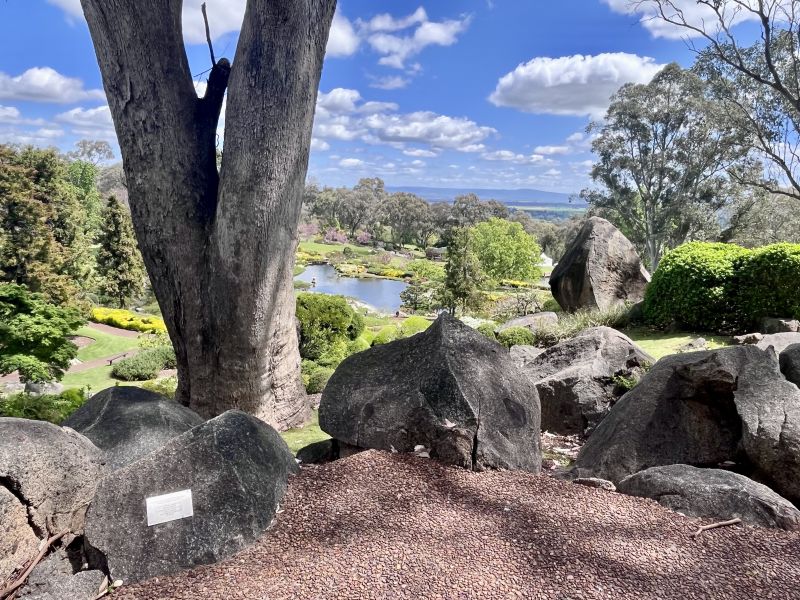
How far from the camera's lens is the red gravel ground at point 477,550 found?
2.04 metres

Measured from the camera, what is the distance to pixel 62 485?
2.20 metres

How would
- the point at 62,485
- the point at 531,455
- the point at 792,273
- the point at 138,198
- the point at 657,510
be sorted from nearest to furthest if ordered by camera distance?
the point at 62,485, the point at 657,510, the point at 531,455, the point at 138,198, the point at 792,273

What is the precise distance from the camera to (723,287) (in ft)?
34.6

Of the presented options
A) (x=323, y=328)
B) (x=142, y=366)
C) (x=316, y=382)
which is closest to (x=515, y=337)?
(x=316, y=382)

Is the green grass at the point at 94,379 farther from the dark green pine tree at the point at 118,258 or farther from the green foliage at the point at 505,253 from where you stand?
the green foliage at the point at 505,253

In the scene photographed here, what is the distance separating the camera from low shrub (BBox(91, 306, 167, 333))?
76.7 ft

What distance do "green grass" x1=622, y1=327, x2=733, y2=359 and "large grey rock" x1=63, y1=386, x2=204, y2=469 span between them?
818 centimetres

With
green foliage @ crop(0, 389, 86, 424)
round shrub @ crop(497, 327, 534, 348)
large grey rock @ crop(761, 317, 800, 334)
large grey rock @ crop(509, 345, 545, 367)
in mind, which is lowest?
round shrub @ crop(497, 327, 534, 348)

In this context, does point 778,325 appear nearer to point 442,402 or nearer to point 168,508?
point 442,402

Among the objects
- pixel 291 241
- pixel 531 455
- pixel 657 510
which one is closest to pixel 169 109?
pixel 291 241

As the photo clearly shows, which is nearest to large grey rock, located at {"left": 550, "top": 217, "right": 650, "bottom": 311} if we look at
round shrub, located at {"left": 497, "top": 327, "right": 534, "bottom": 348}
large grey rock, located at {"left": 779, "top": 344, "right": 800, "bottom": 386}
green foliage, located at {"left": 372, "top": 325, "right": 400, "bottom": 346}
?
round shrub, located at {"left": 497, "top": 327, "right": 534, "bottom": 348}

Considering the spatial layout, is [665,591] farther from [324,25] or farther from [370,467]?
[324,25]

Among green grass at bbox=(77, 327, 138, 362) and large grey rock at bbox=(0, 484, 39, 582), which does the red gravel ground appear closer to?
large grey rock at bbox=(0, 484, 39, 582)

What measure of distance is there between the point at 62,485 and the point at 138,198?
7.28 ft
